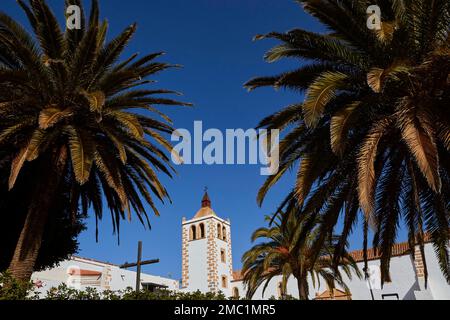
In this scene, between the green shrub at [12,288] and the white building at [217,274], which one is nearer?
the green shrub at [12,288]

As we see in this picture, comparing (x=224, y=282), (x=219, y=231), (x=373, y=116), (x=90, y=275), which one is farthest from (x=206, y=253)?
(x=373, y=116)

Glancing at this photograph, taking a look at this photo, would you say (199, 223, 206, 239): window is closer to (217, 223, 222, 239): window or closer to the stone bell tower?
the stone bell tower

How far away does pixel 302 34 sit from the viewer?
29.2 ft

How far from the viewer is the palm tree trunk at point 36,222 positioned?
364 inches

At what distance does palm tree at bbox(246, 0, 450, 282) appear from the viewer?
7.64m

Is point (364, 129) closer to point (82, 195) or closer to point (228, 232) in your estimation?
point (82, 195)

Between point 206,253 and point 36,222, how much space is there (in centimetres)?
3439

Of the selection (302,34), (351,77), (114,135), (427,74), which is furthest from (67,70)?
(427,74)

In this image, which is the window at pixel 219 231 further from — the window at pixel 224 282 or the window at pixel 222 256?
the window at pixel 224 282

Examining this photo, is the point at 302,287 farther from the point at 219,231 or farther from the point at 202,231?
the point at 219,231

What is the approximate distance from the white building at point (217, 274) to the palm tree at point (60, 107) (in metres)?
14.3

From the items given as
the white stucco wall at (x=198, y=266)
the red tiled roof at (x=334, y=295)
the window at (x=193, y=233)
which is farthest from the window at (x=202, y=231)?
the red tiled roof at (x=334, y=295)

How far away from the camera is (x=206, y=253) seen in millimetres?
42750
